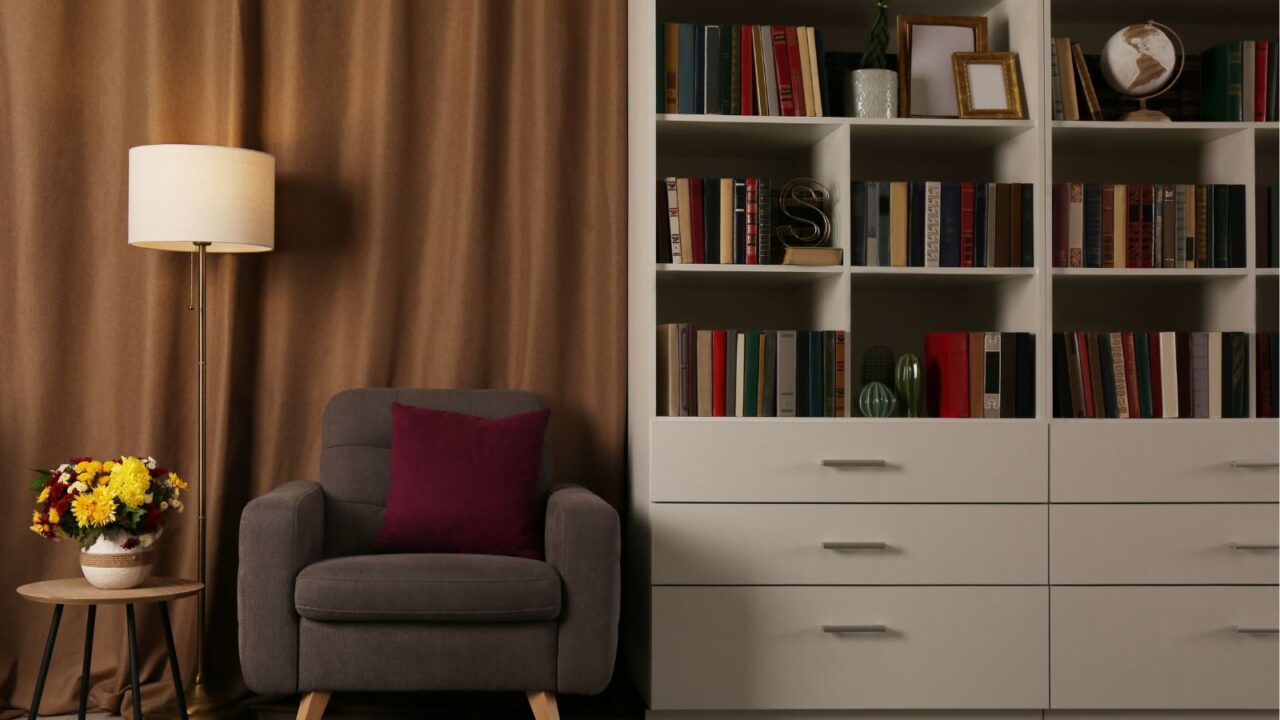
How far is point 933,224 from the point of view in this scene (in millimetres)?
3082

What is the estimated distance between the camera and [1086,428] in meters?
3.02

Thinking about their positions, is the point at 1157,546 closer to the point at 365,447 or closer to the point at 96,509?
the point at 365,447

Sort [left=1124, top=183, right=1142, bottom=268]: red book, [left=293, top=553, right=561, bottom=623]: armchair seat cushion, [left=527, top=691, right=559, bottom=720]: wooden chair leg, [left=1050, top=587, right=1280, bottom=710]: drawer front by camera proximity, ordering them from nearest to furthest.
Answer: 1. [left=293, top=553, right=561, bottom=623]: armchair seat cushion
2. [left=527, top=691, right=559, bottom=720]: wooden chair leg
3. [left=1050, top=587, right=1280, bottom=710]: drawer front
4. [left=1124, top=183, right=1142, bottom=268]: red book

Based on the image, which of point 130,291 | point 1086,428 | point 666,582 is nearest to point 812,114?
point 1086,428

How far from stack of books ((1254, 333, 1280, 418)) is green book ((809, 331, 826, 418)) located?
1137mm

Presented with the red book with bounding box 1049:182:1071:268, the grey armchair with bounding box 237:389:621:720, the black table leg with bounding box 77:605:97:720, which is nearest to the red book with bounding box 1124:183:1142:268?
the red book with bounding box 1049:182:1071:268

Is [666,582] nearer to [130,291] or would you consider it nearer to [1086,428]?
[1086,428]

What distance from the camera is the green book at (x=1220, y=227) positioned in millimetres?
3100

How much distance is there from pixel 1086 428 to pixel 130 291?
2.59m

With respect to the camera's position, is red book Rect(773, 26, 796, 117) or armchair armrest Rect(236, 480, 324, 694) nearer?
armchair armrest Rect(236, 480, 324, 694)

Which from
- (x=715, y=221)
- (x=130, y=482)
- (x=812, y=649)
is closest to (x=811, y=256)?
(x=715, y=221)

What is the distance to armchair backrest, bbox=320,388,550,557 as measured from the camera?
3.14m

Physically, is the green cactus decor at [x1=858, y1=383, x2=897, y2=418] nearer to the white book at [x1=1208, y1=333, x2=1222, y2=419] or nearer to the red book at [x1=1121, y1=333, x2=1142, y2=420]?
the red book at [x1=1121, y1=333, x2=1142, y2=420]

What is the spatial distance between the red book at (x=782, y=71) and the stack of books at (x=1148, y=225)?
28.5 inches
